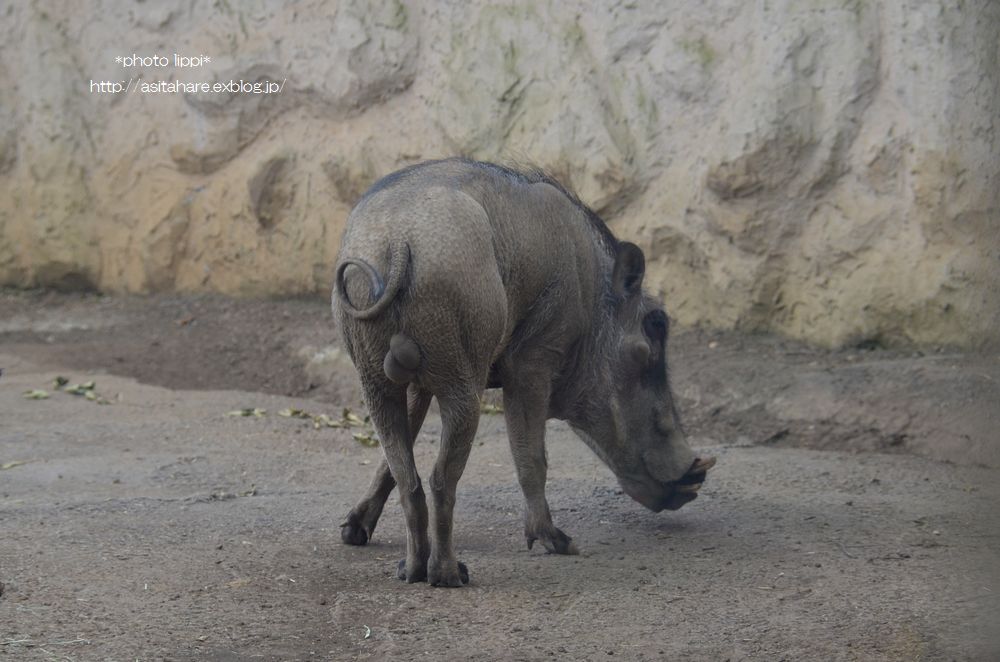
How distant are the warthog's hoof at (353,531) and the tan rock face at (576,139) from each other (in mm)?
2837

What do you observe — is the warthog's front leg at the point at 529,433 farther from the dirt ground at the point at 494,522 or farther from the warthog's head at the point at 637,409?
the warthog's head at the point at 637,409

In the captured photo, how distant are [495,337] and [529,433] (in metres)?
0.80

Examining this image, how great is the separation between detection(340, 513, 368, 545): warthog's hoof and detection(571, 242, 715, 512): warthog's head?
1128mm

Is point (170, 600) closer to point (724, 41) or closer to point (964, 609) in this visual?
point (964, 609)

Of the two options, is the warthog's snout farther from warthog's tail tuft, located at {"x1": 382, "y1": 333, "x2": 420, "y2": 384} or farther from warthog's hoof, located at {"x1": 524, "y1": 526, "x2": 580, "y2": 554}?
warthog's tail tuft, located at {"x1": 382, "y1": 333, "x2": 420, "y2": 384}

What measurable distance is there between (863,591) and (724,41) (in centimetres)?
473

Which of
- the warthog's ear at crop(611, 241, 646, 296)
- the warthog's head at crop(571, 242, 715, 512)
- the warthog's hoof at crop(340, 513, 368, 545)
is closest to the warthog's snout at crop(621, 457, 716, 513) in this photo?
the warthog's head at crop(571, 242, 715, 512)

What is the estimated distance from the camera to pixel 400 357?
181 inches

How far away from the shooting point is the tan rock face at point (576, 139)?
7809 mm

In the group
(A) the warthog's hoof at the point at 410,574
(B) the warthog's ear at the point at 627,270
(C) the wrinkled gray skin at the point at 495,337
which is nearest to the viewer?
(C) the wrinkled gray skin at the point at 495,337

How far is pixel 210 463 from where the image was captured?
22.9ft

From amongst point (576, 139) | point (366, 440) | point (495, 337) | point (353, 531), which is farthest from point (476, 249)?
point (576, 139)

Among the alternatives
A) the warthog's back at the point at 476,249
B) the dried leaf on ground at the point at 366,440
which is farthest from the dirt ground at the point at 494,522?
the warthog's back at the point at 476,249

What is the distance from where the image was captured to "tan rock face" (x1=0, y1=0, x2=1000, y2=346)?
781 centimetres
